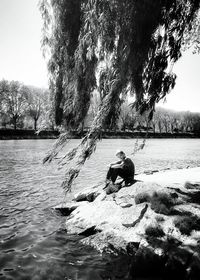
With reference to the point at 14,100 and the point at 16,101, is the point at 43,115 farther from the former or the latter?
the point at 16,101

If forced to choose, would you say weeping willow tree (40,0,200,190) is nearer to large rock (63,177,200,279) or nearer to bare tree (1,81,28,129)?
large rock (63,177,200,279)

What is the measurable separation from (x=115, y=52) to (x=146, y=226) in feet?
14.1

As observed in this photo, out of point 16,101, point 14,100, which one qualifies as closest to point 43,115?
point 14,100

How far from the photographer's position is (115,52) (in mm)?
4992

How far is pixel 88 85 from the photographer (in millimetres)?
5117

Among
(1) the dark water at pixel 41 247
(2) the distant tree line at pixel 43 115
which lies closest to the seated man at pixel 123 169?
(2) the distant tree line at pixel 43 115

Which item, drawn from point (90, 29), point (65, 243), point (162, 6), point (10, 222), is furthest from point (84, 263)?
point (162, 6)

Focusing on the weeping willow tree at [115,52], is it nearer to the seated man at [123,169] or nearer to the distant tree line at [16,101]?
the seated man at [123,169]

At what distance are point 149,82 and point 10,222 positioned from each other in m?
6.10

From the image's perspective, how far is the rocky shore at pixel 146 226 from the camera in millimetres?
5465

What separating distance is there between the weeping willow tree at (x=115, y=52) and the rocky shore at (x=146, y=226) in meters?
2.37

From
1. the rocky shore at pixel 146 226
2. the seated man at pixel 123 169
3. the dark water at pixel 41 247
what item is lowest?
the dark water at pixel 41 247

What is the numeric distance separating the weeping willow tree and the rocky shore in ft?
7.79

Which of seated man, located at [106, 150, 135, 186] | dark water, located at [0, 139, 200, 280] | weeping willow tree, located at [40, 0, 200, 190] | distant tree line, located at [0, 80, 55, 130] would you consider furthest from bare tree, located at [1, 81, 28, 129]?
weeping willow tree, located at [40, 0, 200, 190]
